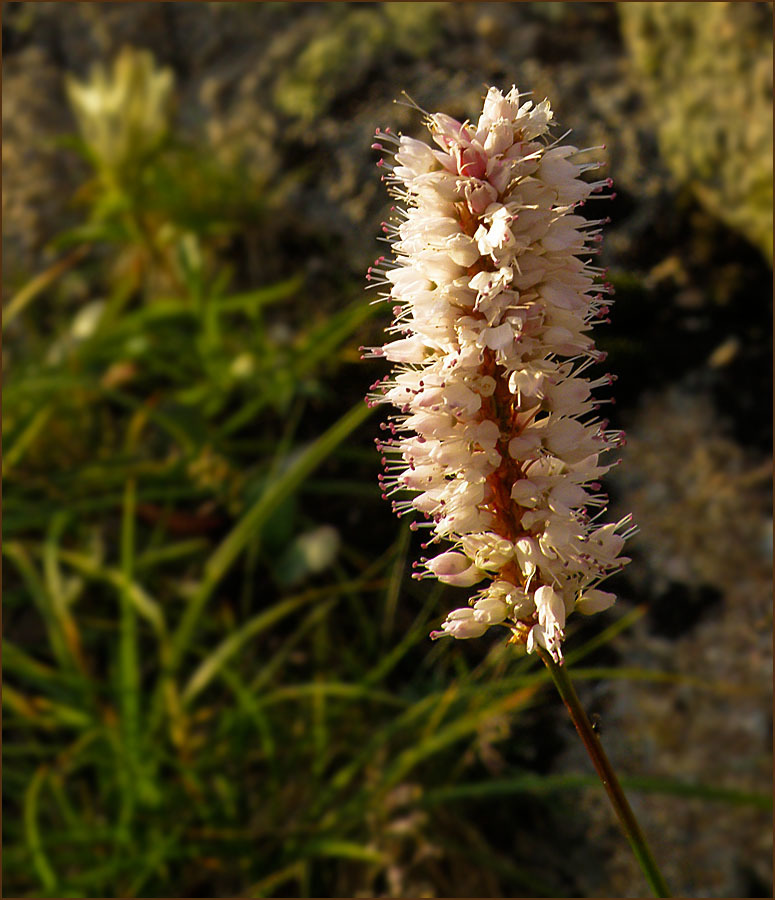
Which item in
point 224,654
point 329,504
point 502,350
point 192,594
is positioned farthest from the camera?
point 329,504

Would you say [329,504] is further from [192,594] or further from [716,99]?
[716,99]

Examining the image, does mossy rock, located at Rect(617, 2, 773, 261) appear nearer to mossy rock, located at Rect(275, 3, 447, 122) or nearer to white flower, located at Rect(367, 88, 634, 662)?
mossy rock, located at Rect(275, 3, 447, 122)

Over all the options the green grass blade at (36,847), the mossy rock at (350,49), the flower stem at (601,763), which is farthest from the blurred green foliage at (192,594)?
the flower stem at (601,763)

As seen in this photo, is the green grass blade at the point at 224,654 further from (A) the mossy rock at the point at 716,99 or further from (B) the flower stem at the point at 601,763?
(A) the mossy rock at the point at 716,99

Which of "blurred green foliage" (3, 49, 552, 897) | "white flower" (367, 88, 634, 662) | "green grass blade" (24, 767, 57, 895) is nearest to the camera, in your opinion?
"white flower" (367, 88, 634, 662)

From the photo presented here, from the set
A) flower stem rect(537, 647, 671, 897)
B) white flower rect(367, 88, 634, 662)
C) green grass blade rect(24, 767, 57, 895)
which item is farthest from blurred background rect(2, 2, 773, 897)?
white flower rect(367, 88, 634, 662)

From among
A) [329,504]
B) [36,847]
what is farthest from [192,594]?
[36,847]
